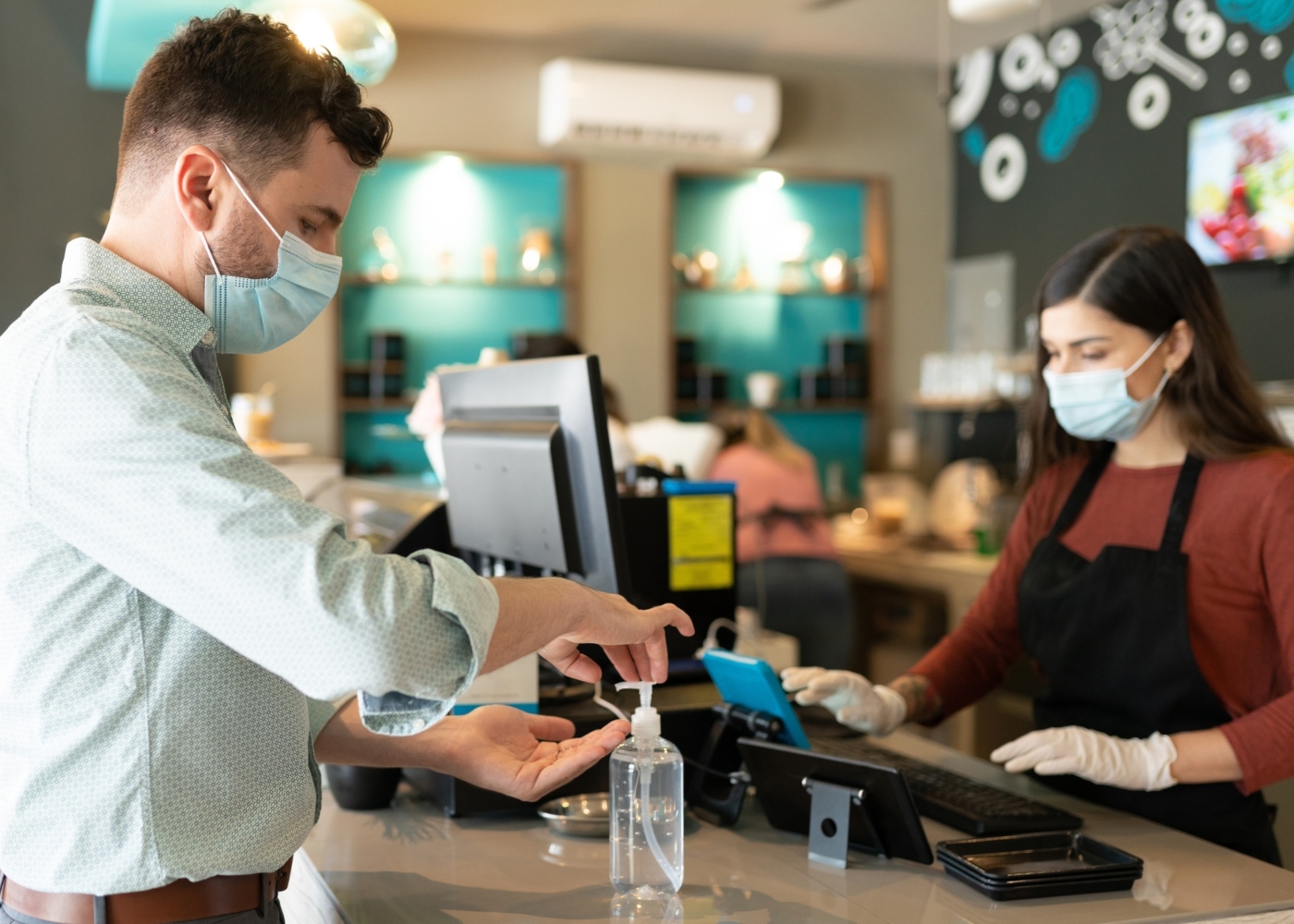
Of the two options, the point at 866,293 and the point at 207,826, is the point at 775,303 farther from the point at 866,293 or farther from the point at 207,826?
the point at 207,826

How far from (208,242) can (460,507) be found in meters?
0.81

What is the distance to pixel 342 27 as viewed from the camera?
2.87 metres

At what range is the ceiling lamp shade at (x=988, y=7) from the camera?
3.81 metres

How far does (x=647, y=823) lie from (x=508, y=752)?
0.20 meters

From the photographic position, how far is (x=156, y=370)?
3.19ft

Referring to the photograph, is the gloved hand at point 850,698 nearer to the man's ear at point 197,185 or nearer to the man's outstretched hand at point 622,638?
the man's outstretched hand at point 622,638

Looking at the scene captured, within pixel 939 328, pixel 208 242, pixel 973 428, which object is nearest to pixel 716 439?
pixel 973 428

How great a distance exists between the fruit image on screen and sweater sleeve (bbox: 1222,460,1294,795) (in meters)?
2.69

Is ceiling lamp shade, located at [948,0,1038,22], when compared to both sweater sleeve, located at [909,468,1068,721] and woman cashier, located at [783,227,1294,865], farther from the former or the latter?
sweater sleeve, located at [909,468,1068,721]

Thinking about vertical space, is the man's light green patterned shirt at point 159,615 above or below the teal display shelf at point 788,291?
below

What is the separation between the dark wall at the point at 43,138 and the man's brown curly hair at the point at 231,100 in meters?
4.26

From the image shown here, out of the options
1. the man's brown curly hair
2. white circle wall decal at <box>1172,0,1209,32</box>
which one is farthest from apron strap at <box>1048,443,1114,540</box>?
white circle wall decal at <box>1172,0,1209,32</box>

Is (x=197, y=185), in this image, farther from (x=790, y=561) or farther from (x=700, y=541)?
(x=790, y=561)

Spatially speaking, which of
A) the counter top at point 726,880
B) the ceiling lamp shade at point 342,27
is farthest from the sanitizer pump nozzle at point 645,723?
the ceiling lamp shade at point 342,27
